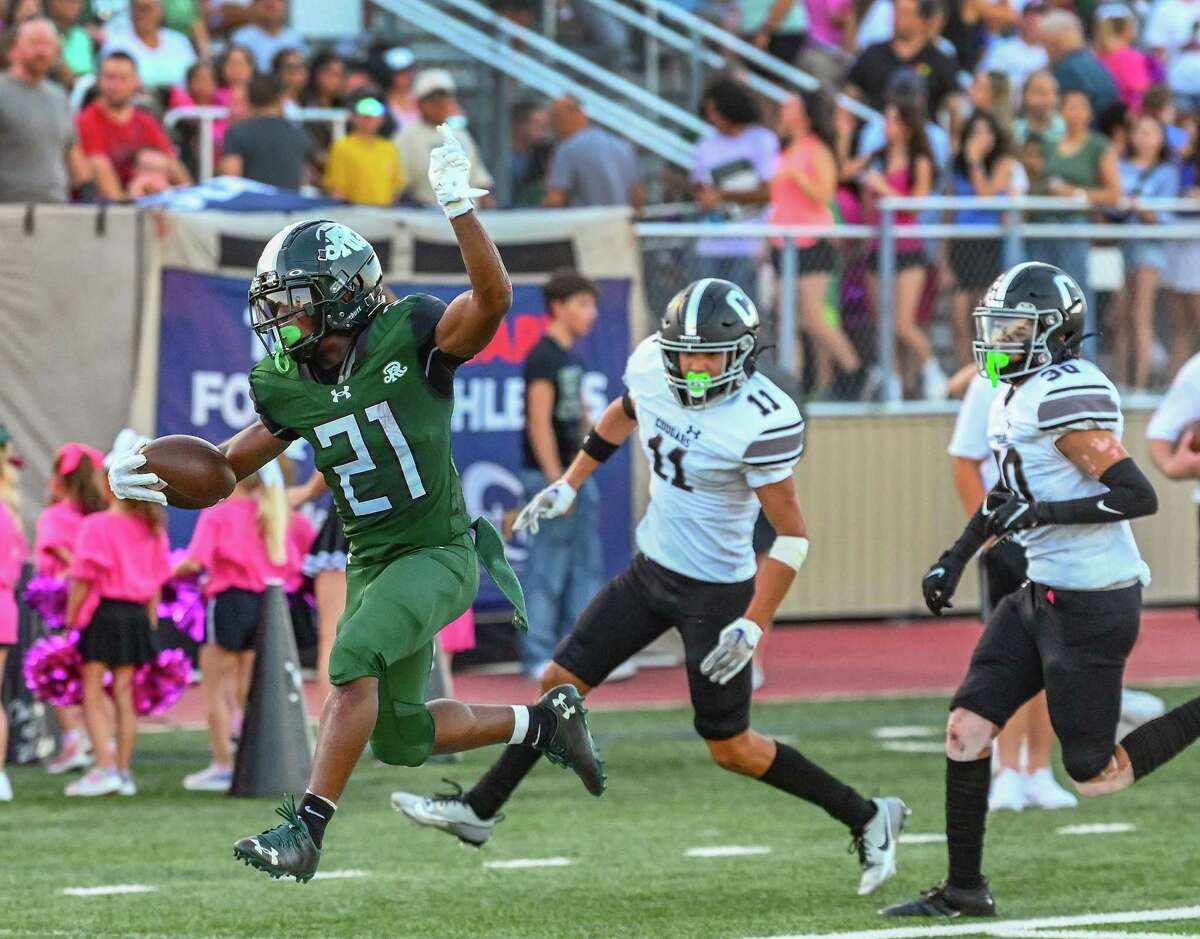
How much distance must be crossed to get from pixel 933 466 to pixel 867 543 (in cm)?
63

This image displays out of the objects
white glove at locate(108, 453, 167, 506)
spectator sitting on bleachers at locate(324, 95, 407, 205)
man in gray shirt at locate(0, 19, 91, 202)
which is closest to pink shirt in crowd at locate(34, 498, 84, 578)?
man in gray shirt at locate(0, 19, 91, 202)

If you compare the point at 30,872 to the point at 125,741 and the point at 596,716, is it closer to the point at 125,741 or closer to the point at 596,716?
the point at 125,741

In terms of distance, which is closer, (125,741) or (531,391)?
(125,741)

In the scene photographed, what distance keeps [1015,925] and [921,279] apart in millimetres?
7798

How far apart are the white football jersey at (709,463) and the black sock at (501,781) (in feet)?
2.41

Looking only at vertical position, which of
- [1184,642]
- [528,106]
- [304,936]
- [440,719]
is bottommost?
[1184,642]

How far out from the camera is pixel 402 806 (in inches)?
288

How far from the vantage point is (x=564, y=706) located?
22.0 feet

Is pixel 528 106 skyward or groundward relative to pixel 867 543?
skyward

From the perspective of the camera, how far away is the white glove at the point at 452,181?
5770 mm

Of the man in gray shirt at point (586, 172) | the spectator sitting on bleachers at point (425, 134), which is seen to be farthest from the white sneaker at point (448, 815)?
the man in gray shirt at point (586, 172)

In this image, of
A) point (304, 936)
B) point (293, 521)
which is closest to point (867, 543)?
point (293, 521)

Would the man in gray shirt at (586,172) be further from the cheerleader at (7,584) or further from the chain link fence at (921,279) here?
the cheerleader at (7,584)

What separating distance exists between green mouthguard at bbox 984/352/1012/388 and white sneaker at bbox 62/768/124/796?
4.07 m
